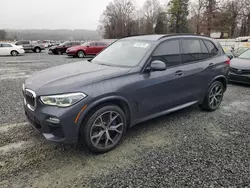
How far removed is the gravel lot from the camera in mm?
2256

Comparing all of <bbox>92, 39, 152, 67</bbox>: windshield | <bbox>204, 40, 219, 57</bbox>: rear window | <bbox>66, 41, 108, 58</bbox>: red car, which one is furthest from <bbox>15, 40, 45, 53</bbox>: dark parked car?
<bbox>204, 40, 219, 57</bbox>: rear window

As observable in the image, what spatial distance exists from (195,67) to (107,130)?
7.14 feet

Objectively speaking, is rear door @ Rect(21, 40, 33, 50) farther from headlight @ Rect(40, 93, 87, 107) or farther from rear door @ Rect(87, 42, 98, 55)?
headlight @ Rect(40, 93, 87, 107)

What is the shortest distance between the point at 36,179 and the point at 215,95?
392 centimetres

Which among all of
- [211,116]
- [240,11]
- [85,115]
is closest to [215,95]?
[211,116]

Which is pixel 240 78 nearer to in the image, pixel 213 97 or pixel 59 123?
pixel 213 97

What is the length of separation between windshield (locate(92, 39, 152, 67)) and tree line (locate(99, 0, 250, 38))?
39.9 metres

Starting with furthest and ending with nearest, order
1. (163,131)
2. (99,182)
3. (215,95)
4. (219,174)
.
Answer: (215,95), (163,131), (219,174), (99,182)

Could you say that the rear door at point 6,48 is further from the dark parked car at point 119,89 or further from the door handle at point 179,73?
the door handle at point 179,73

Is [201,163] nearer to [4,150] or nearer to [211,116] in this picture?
[211,116]

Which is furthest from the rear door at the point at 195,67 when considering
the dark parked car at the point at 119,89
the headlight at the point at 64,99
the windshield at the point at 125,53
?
the headlight at the point at 64,99

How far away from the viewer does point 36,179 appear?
2260 mm

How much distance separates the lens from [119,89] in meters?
2.71

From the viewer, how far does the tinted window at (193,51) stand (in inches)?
144
